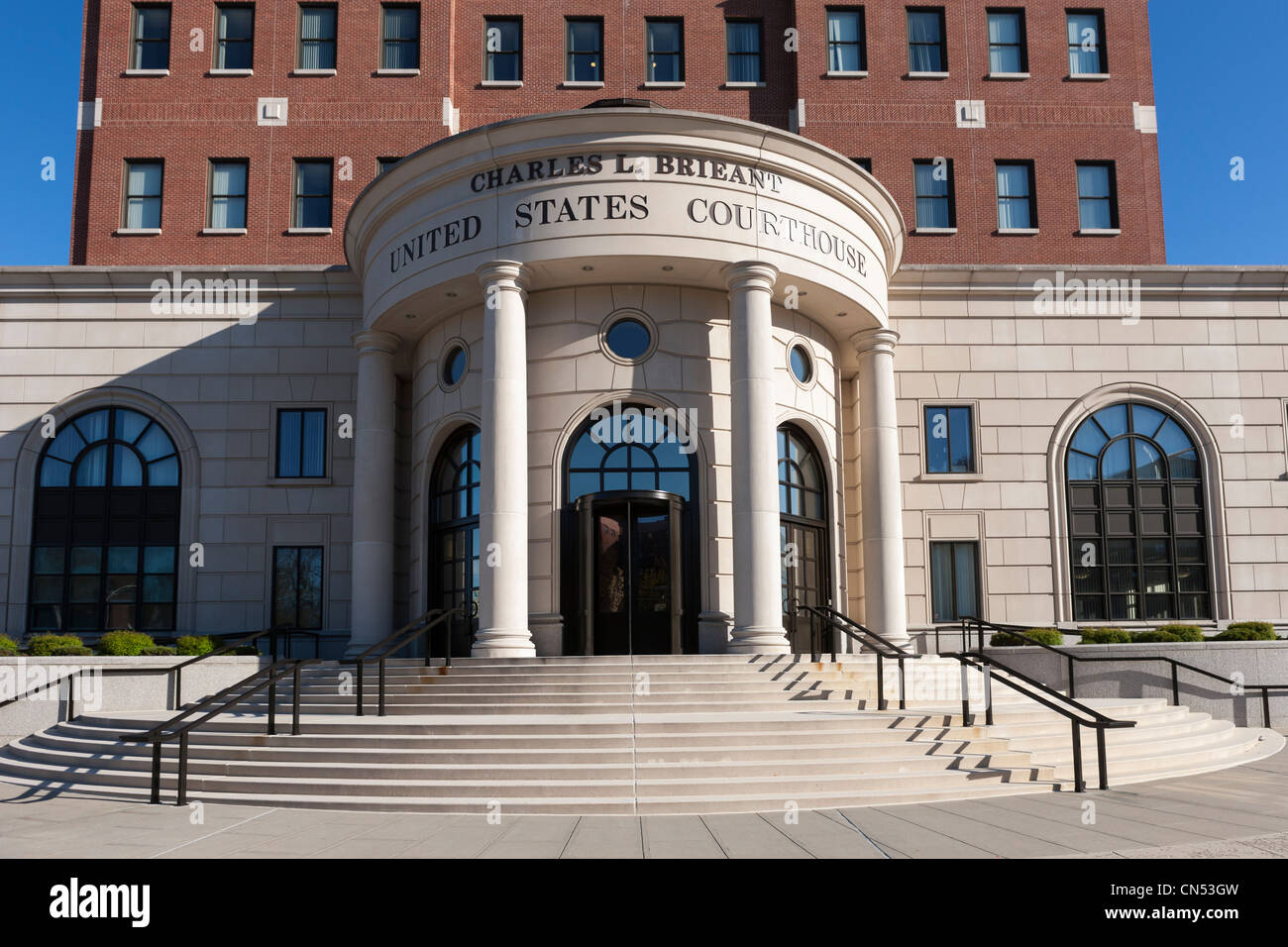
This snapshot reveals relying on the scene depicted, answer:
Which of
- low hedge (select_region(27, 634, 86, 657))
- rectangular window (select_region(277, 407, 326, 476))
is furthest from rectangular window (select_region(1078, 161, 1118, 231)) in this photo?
low hedge (select_region(27, 634, 86, 657))

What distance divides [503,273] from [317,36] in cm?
1455

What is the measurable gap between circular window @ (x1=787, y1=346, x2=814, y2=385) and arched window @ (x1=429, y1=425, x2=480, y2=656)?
20.6ft

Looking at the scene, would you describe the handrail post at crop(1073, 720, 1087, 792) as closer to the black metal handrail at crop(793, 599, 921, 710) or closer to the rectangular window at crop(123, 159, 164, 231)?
the black metal handrail at crop(793, 599, 921, 710)

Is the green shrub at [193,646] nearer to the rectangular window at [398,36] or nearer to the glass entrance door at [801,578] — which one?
the glass entrance door at [801,578]

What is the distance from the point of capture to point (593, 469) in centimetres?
2008

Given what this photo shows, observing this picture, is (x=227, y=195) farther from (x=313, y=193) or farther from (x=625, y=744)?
(x=625, y=744)

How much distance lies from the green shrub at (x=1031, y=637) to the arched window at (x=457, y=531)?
9994 mm

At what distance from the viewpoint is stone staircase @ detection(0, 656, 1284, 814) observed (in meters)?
12.5

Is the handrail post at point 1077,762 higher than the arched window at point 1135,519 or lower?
lower

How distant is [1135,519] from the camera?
80.7ft

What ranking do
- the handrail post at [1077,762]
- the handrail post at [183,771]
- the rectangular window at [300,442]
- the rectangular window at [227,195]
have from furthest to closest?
the rectangular window at [227,195], the rectangular window at [300,442], the handrail post at [1077,762], the handrail post at [183,771]

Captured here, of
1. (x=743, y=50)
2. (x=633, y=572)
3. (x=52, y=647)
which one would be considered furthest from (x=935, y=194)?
(x=52, y=647)

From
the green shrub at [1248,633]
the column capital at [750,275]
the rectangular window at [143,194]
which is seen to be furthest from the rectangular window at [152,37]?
the green shrub at [1248,633]

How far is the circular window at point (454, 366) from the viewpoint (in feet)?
70.4
